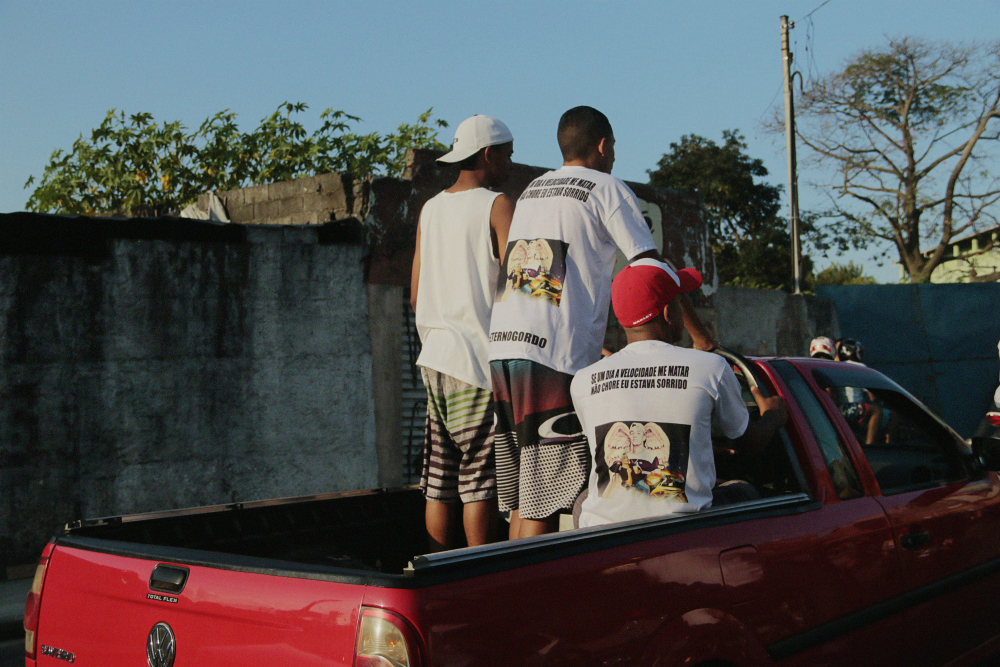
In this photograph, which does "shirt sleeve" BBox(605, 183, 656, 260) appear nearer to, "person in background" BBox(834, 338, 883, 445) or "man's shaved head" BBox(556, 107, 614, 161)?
"man's shaved head" BBox(556, 107, 614, 161)

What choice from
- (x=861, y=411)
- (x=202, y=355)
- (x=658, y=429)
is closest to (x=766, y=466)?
(x=658, y=429)

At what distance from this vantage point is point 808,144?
90.0 feet

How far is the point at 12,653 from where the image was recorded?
205 inches

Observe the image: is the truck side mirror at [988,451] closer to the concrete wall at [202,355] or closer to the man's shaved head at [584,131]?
the man's shaved head at [584,131]

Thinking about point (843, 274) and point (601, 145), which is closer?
point (601, 145)

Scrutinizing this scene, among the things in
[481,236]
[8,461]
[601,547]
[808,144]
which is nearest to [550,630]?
[601,547]

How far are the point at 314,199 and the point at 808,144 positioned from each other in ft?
72.7

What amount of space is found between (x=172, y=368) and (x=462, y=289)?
481 cm

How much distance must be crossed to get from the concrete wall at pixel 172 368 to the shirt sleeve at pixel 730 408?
5768 millimetres

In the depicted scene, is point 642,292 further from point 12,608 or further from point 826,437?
point 12,608

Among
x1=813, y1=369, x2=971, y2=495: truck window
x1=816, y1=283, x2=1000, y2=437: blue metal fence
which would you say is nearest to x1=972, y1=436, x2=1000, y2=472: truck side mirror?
x1=813, y1=369, x2=971, y2=495: truck window

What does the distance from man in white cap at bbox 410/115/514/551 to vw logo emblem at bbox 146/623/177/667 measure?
133 cm

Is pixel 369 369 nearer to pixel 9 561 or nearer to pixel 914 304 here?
pixel 9 561

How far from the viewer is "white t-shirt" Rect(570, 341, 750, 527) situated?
266 cm
